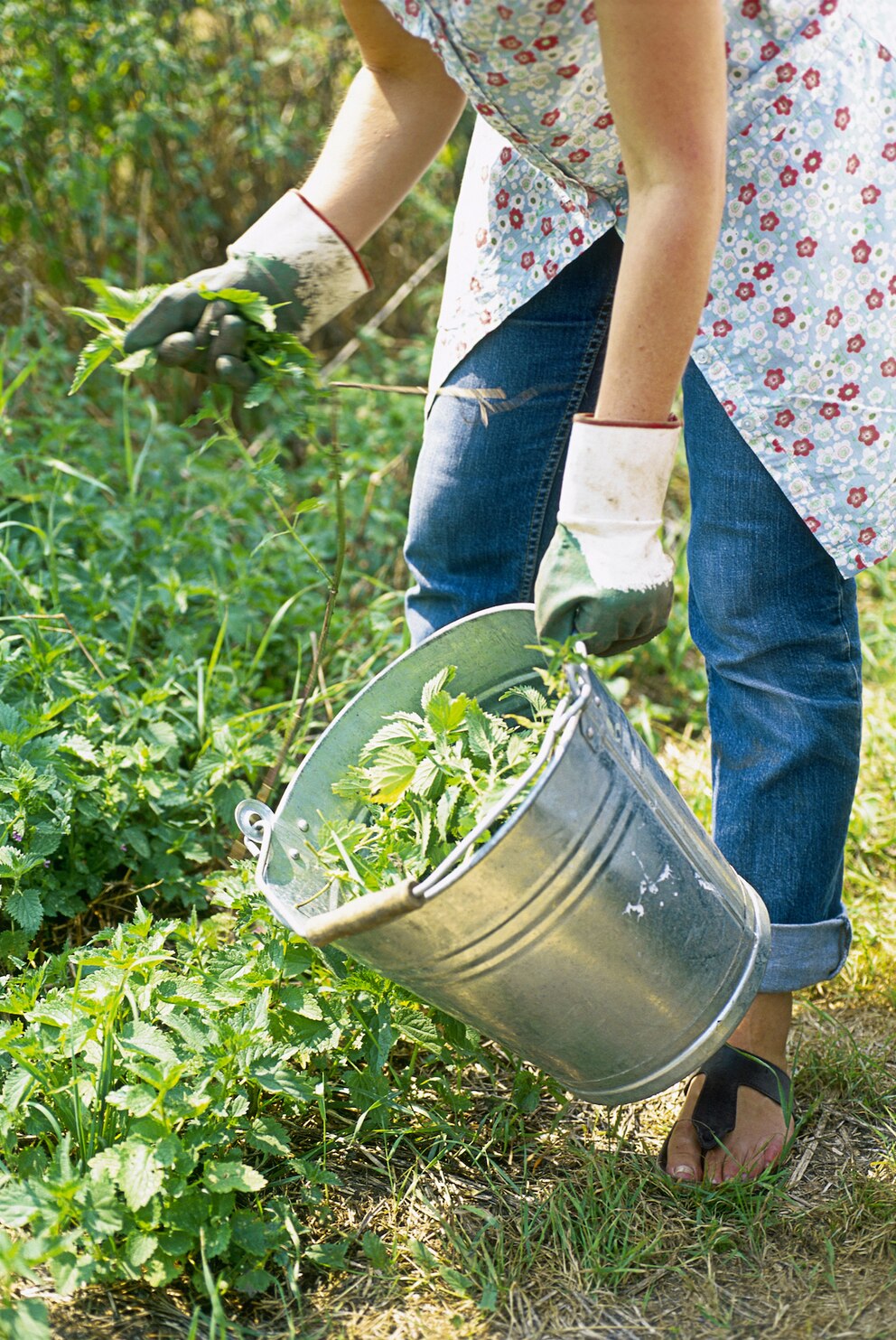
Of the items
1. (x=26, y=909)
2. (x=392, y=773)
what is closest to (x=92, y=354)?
(x=392, y=773)

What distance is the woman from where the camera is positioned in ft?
4.19

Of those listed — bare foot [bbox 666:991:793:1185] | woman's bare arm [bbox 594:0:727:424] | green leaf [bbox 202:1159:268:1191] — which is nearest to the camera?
woman's bare arm [bbox 594:0:727:424]

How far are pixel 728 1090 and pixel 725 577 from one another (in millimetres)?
701

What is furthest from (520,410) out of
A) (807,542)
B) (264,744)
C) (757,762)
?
(264,744)

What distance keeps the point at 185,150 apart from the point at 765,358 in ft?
10.2

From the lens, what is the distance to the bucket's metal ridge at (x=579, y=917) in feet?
4.13

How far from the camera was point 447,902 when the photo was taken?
125 cm

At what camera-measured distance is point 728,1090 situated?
170 centimetres

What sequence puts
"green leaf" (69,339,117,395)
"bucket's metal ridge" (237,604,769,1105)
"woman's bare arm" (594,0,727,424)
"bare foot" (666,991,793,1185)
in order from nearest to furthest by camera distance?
"woman's bare arm" (594,0,727,424)
"bucket's metal ridge" (237,604,769,1105)
"green leaf" (69,339,117,395)
"bare foot" (666,991,793,1185)

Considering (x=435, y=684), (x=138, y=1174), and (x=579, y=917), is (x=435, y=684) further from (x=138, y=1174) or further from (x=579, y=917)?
(x=138, y=1174)

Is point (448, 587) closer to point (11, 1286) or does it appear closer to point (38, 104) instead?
point (11, 1286)

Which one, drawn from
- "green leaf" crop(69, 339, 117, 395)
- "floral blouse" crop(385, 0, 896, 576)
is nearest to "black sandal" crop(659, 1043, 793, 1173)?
"floral blouse" crop(385, 0, 896, 576)

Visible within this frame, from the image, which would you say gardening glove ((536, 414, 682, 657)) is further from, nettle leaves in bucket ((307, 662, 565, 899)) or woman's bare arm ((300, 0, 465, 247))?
woman's bare arm ((300, 0, 465, 247))

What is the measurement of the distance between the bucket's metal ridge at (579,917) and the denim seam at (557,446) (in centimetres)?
24
